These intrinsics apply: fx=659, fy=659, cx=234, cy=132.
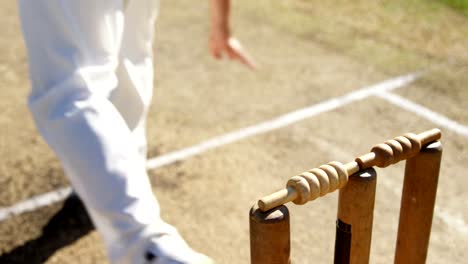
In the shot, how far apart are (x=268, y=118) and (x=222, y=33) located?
0.90 meters

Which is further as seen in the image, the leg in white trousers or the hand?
the hand

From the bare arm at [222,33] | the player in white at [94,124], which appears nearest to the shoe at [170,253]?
the player in white at [94,124]

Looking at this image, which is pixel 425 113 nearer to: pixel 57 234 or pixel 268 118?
pixel 268 118

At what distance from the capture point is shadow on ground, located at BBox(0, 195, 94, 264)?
282 centimetres

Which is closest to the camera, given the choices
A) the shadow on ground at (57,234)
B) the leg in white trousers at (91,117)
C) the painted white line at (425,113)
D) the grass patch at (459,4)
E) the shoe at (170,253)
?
the shoe at (170,253)

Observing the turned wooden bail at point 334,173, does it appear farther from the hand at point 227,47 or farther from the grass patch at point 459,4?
the grass patch at point 459,4

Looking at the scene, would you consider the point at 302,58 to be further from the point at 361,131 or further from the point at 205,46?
the point at 361,131

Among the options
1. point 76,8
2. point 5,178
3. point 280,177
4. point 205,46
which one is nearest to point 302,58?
point 205,46

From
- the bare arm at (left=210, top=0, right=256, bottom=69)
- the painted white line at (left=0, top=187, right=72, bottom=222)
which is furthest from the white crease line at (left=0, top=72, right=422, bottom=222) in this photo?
the bare arm at (left=210, top=0, right=256, bottom=69)

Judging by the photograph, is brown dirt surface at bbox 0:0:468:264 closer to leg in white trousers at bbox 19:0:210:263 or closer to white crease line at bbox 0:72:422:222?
white crease line at bbox 0:72:422:222

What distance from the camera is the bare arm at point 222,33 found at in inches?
116

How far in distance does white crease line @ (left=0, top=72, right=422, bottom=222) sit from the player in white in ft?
4.69

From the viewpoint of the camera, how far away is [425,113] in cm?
377

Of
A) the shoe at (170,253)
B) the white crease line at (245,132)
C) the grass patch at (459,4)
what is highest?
the shoe at (170,253)
